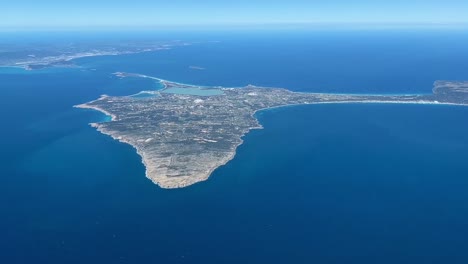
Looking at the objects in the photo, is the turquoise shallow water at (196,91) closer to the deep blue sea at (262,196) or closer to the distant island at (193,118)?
the distant island at (193,118)

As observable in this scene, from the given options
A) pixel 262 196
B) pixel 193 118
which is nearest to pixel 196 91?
pixel 193 118

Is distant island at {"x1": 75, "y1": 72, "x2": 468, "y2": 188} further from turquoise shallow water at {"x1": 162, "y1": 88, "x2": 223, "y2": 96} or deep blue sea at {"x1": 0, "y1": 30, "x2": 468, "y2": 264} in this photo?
deep blue sea at {"x1": 0, "y1": 30, "x2": 468, "y2": 264}

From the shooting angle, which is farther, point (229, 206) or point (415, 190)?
point (415, 190)

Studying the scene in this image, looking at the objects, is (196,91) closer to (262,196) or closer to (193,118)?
(193,118)

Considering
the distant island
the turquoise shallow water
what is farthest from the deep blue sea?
the turquoise shallow water

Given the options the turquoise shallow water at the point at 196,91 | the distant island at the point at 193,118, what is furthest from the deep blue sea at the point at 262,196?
the turquoise shallow water at the point at 196,91

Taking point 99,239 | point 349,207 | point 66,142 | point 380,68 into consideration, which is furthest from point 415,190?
point 380,68

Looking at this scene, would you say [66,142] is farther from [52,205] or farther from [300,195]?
[300,195]
